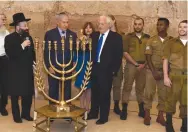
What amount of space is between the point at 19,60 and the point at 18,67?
0.08m

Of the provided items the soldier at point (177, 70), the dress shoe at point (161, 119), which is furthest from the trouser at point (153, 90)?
the soldier at point (177, 70)

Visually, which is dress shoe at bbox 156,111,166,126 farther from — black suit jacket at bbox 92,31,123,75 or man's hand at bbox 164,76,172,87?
black suit jacket at bbox 92,31,123,75

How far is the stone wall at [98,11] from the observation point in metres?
5.66

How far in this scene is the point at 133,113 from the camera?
16.4ft

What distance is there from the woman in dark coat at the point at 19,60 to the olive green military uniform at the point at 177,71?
1523 mm

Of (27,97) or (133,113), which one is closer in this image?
(27,97)

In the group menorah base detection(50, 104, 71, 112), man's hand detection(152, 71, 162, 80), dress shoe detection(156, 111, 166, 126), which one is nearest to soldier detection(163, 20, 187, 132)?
man's hand detection(152, 71, 162, 80)

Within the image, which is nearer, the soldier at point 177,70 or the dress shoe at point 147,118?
the soldier at point 177,70

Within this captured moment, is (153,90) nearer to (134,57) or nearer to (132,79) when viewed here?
(132,79)

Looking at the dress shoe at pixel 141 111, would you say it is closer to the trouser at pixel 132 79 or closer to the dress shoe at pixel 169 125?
the trouser at pixel 132 79

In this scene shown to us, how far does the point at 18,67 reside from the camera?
425cm

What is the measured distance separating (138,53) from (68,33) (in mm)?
900

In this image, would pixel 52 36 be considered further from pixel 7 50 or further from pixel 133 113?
pixel 133 113

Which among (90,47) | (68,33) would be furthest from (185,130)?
(68,33)
